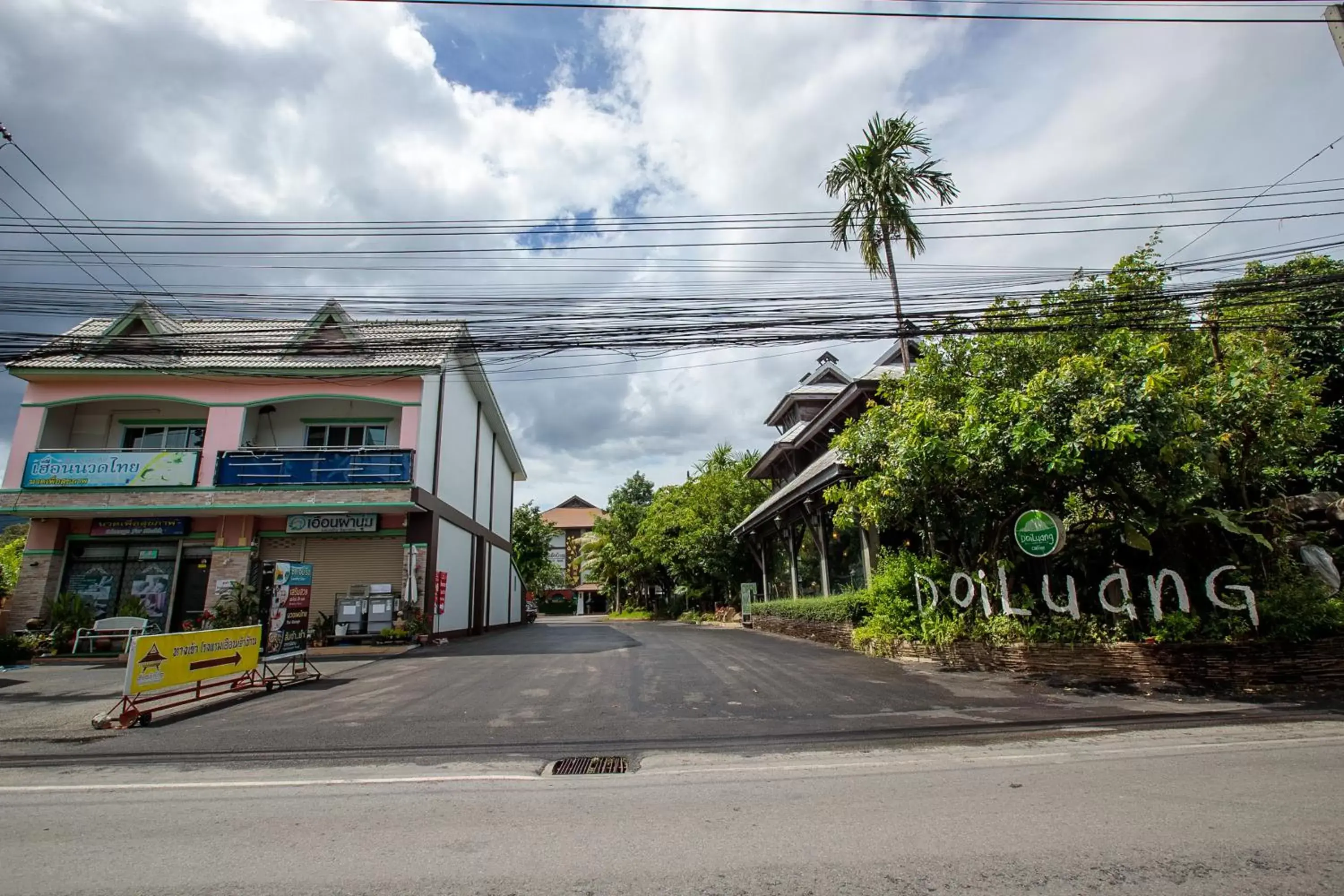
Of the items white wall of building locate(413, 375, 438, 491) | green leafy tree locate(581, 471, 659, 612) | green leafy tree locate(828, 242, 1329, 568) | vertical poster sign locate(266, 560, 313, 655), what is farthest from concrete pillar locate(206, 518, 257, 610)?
green leafy tree locate(581, 471, 659, 612)

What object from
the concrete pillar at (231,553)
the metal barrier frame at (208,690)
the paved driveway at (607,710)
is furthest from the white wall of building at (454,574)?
the paved driveway at (607,710)

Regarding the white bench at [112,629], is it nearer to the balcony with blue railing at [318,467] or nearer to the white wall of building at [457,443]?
the balcony with blue railing at [318,467]

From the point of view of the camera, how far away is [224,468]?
18.9m

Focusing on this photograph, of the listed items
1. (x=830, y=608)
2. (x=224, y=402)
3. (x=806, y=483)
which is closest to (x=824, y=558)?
(x=830, y=608)

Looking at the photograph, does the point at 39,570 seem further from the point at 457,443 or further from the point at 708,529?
the point at 708,529

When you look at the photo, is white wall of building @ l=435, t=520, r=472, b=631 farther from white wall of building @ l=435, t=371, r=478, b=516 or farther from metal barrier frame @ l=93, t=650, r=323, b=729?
metal barrier frame @ l=93, t=650, r=323, b=729

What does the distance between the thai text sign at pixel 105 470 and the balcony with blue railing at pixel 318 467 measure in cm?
108

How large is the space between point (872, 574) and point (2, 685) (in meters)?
17.3

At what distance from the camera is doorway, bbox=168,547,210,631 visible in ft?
63.4

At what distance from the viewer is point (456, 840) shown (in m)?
4.19

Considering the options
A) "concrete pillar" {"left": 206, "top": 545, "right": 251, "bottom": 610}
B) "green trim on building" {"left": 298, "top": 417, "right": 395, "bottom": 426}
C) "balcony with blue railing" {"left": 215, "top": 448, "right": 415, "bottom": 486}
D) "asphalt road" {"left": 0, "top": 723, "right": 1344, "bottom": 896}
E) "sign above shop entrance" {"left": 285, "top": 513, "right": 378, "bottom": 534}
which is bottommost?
"asphalt road" {"left": 0, "top": 723, "right": 1344, "bottom": 896}

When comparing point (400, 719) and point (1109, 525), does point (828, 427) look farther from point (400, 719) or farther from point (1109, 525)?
point (400, 719)

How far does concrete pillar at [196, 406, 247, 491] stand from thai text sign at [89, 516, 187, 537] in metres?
1.51

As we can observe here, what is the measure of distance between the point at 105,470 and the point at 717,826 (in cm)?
2193
